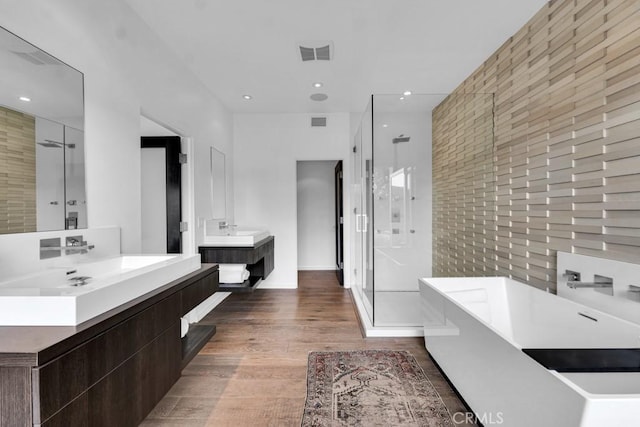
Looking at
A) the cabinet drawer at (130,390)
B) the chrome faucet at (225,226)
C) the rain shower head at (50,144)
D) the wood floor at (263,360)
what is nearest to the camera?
the cabinet drawer at (130,390)

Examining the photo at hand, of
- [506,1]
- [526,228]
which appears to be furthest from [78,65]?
[526,228]

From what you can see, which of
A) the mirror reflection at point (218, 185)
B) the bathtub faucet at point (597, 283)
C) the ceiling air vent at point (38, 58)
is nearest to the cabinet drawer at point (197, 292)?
the ceiling air vent at point (38, 58)

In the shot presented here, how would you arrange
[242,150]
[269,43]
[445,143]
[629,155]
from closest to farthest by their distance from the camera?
[629,155], [269,43], [445,143], [242,150]

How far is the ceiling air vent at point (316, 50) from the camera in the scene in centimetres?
274

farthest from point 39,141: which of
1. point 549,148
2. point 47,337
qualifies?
point 549,148

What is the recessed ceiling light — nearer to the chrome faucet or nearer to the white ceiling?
the white ceiling

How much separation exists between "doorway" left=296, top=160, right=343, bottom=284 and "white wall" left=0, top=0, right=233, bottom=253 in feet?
11.5

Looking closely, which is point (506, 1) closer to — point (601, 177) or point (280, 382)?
point (601, 177)

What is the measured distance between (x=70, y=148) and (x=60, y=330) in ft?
3.80

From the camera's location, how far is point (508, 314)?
2.38 metres

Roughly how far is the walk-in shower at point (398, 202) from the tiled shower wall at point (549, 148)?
8.2 inches

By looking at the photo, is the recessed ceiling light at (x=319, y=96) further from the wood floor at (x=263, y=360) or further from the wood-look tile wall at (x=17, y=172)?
the wood-look tile wall at (x=17, y=172)

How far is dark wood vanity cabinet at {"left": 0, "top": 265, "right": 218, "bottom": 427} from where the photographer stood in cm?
90

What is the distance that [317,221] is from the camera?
20.3 feet
